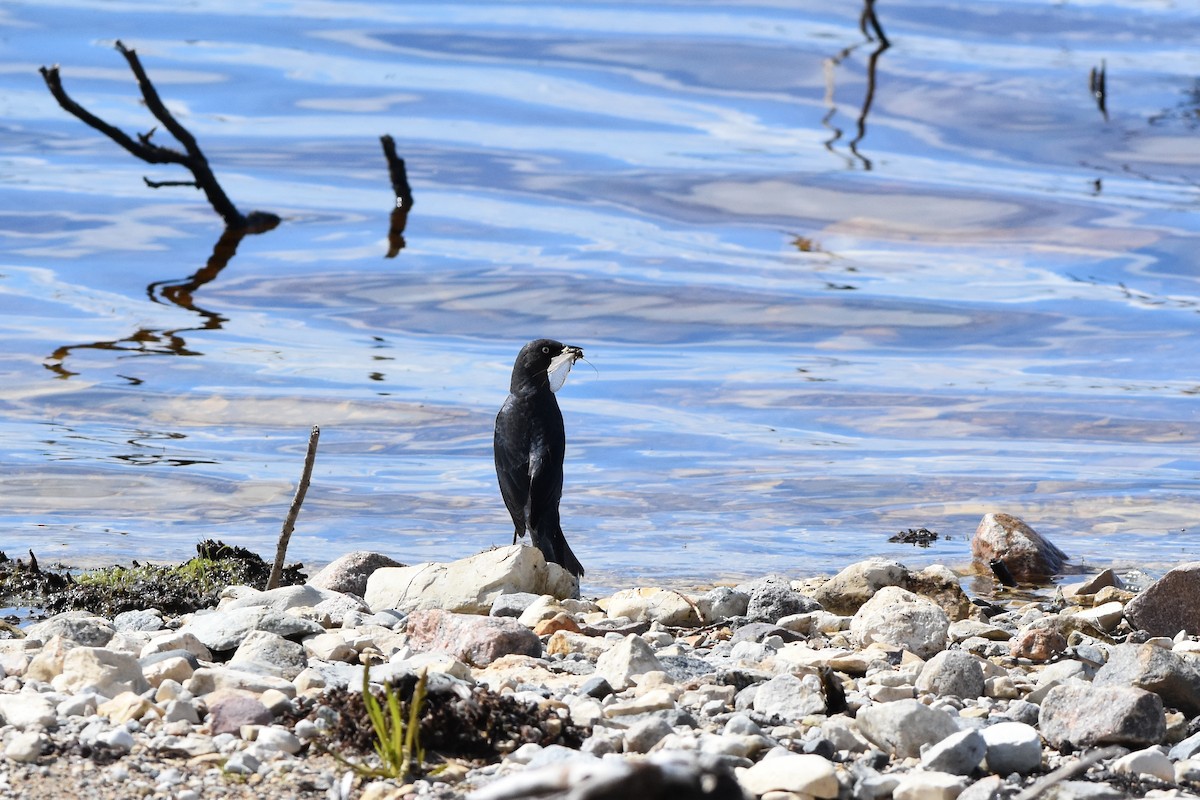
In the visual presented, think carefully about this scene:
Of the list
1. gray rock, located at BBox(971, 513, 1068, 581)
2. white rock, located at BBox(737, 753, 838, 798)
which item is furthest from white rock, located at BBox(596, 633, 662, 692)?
gray rock, located at BBox(971, 513, 1068, 581)

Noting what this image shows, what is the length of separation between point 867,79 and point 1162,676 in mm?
25347

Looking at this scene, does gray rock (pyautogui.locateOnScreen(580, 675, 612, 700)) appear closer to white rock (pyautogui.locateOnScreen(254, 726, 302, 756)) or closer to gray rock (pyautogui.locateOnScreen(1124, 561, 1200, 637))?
white rock (pyautogui.locateOnScreen(254, 726, 302, 756))

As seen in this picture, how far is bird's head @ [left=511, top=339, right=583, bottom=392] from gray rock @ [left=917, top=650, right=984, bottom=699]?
2978mm

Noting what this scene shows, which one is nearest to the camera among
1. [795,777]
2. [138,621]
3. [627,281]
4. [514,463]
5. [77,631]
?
[795,777]

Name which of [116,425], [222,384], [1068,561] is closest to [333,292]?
[222,384]

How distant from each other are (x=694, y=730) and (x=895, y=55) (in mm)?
28019

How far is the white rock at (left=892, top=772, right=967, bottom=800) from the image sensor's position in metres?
4.21

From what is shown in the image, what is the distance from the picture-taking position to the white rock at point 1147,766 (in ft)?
14.6

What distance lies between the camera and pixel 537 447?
7875 mm

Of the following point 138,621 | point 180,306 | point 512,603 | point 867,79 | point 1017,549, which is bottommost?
point 180,306

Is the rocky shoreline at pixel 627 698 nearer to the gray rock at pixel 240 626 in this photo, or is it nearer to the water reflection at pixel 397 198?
the gray rock at pixel 240 626

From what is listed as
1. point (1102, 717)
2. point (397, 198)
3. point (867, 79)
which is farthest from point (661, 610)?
point (867, 79)

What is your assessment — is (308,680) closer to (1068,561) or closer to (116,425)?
(1068,561)

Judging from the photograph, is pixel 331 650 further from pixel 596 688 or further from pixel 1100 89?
pixel 1100 89
